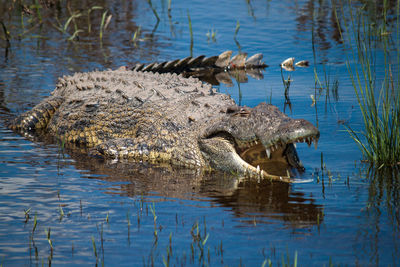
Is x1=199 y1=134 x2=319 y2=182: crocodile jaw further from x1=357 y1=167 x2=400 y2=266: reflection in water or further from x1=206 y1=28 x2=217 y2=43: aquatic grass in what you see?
x1=206 y1=28 x2=217 y2=43: aquatic grass

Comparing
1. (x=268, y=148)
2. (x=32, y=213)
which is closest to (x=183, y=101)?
(x=268, y=148)

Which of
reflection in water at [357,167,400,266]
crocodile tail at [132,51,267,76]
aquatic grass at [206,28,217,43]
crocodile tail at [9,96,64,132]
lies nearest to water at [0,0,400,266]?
reflection in water at [357,167,400,266]

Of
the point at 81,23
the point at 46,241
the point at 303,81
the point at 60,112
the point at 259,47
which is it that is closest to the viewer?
the point at 46,241

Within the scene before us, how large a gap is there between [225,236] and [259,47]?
28.2ft

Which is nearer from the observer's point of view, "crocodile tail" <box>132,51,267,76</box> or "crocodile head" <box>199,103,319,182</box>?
"crocodile head" <box>199,103,319,182</box>

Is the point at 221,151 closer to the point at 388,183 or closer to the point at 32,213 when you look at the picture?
the point at 388,183

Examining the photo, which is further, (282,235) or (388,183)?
(388,183)

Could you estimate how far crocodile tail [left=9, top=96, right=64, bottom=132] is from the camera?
7578 millimetres

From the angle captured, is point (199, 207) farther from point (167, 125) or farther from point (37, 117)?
point (37, 117)

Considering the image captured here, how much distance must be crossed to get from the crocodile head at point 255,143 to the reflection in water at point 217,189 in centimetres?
17

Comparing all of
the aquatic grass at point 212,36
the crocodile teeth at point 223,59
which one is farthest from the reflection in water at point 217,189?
the aquatic grass at point 212,36

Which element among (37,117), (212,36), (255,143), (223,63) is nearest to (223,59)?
(223,63)

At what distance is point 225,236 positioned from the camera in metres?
4.13

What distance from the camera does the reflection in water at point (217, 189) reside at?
15.2 feet
